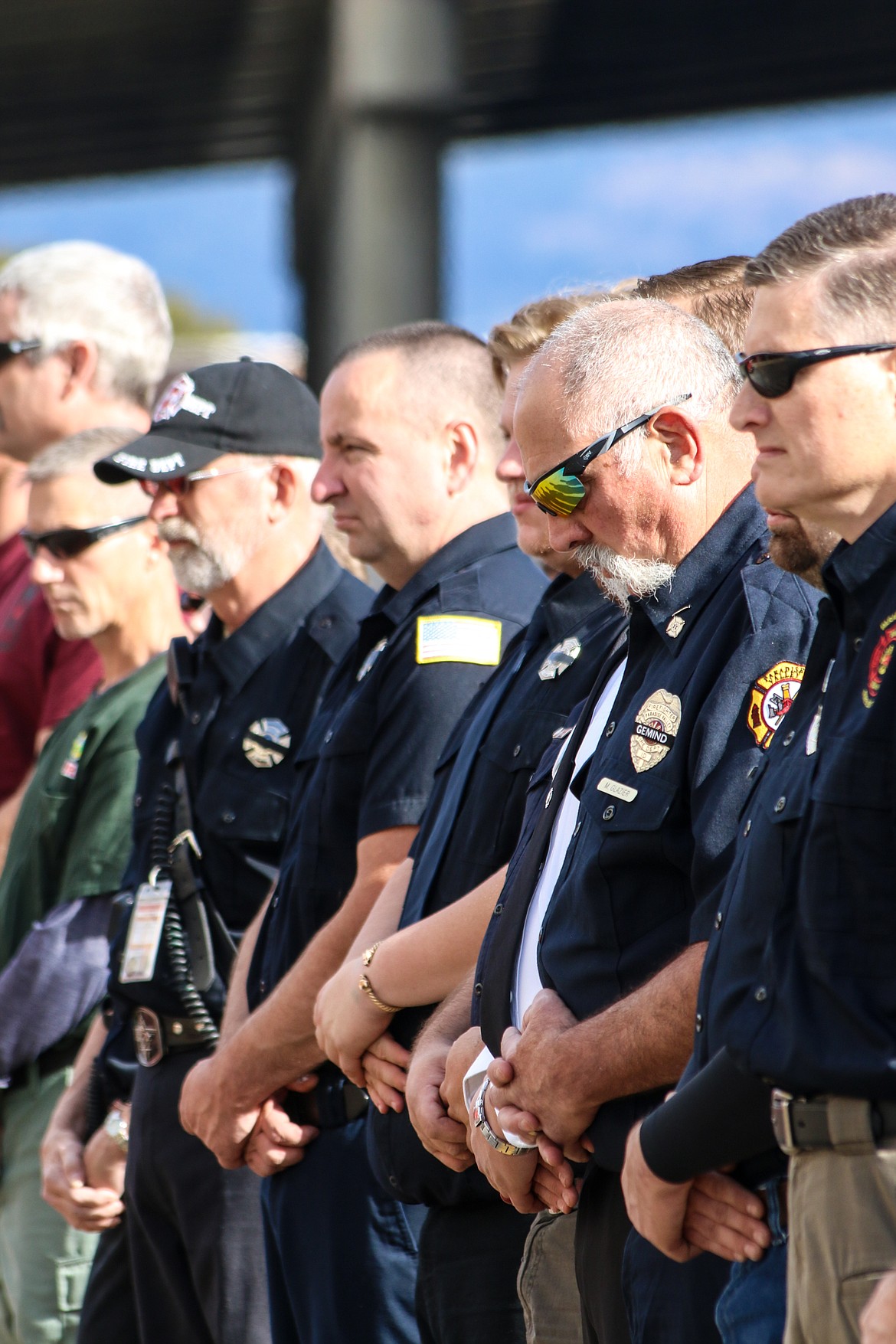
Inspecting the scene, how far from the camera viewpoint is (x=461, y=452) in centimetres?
365

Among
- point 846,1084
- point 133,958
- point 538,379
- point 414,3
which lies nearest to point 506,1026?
point 846,1084

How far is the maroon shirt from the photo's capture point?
476 centimetres

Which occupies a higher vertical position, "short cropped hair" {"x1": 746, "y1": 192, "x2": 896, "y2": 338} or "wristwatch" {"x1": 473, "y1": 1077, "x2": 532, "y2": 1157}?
"short cropped hair" {"x1": 746, "y1": 192, "x2": 896, "y2": 338}

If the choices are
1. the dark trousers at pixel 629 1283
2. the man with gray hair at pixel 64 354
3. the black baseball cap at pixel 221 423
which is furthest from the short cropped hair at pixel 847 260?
the man with gray hair at pixel 64 354

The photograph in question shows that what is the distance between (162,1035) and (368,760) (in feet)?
2.73

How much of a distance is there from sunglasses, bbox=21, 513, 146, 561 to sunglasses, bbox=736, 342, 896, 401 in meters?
2.66

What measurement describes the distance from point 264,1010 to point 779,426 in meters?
1.71

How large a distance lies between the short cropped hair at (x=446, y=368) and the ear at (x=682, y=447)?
107 centimetres

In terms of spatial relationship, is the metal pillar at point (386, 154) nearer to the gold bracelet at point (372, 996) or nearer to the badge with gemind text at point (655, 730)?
the gold bracelet at point (372, 996)

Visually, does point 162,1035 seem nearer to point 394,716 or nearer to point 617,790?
point 394,716

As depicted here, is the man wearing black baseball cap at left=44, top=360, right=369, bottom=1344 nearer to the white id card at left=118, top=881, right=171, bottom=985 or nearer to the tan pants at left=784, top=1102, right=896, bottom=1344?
the white id card at left=118, top=881, right=171, bottom=985

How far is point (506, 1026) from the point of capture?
8.38ft

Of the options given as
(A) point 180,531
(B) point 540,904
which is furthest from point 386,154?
(B) point 540,904

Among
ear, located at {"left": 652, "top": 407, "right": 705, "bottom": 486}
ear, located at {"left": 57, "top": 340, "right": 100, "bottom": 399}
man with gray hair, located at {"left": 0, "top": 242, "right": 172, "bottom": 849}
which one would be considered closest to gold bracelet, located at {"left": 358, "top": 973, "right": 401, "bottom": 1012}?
ear, located at {"left": 652, "top": 407, "right": 705, "bottom": 486}
